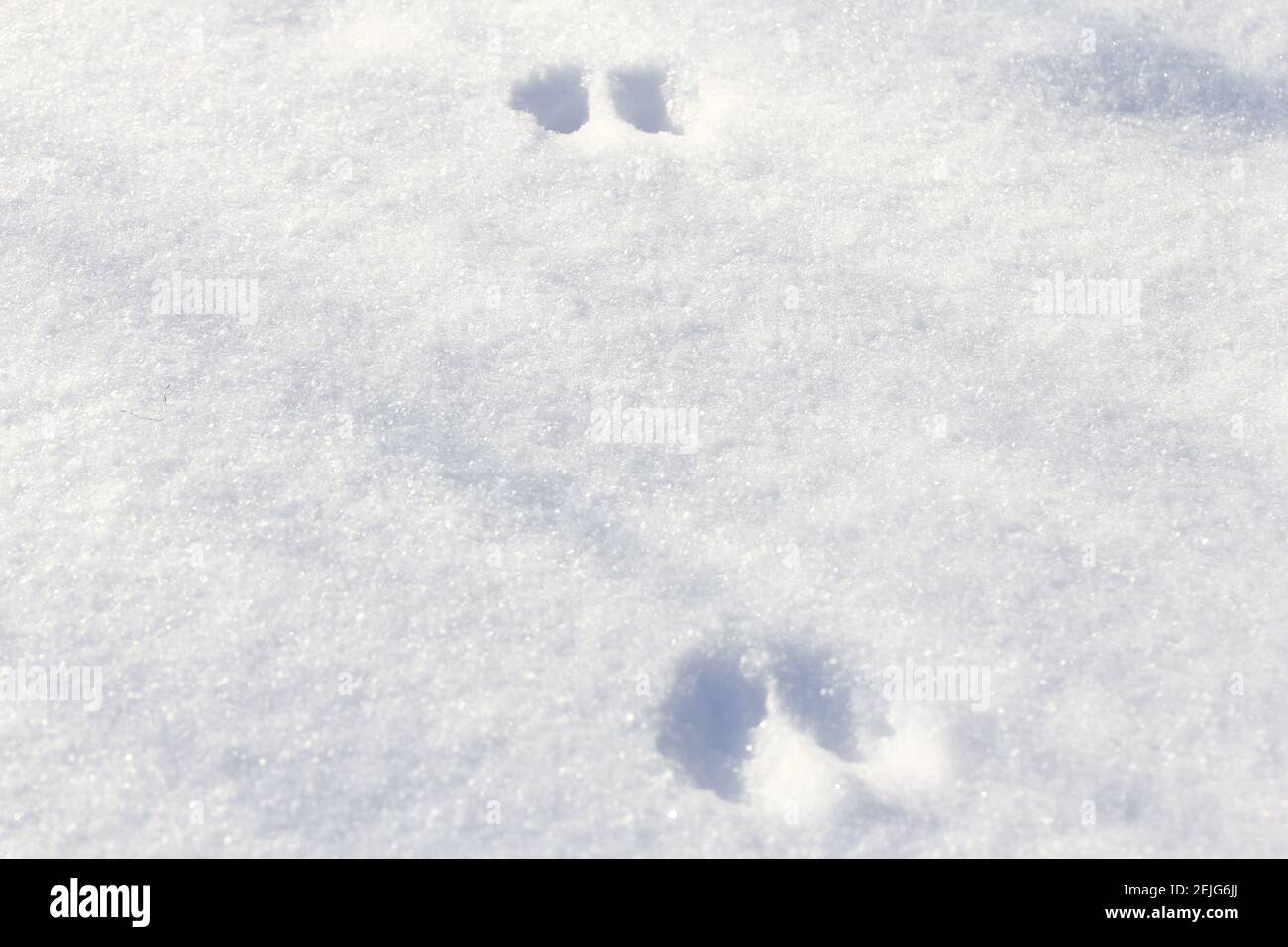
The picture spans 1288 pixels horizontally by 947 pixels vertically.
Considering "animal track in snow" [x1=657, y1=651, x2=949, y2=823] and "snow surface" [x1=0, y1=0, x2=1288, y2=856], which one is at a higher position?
"snow surface" [x1=0, y1=0, x2=1288, y2=856]

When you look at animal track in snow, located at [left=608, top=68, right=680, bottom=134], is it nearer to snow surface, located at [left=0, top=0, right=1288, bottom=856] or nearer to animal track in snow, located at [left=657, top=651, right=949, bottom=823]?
snow surface, located at [left=0, top=0, right=1288, bottom=856]

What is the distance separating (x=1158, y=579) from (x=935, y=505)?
0.48m

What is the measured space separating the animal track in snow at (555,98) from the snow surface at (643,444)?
1 cm

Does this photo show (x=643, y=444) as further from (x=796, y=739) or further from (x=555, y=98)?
(x=555, y=98)

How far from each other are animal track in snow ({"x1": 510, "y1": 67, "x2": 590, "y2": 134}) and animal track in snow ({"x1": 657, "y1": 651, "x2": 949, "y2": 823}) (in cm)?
173

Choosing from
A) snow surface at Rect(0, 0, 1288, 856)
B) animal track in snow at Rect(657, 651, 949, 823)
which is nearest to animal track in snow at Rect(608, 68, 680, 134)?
snow surface at Rect(0, 0, 1288, 856)

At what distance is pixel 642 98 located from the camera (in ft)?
10.6

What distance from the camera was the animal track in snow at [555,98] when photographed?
10.4 feet

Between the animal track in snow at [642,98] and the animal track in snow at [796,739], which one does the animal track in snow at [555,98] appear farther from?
the animal track in snow at [796,739]

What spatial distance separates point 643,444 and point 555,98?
4.24 ft

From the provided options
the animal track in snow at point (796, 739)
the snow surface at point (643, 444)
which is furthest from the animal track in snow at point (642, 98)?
the animal track in snow at point (796, 739)

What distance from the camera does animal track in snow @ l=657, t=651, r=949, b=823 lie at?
2080 mm

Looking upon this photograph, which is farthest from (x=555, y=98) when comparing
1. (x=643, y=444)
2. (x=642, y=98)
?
(x=643, y=444)
